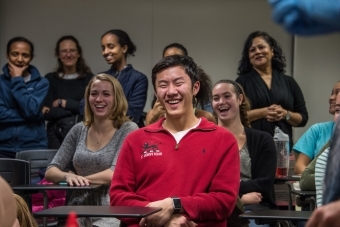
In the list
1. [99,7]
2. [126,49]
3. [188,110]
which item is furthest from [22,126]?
[188,110]

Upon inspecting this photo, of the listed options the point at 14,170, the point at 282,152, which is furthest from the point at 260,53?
the point at 14,170

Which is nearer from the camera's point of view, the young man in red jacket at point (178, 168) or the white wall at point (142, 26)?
the young man in red jacket at point (178, 168)

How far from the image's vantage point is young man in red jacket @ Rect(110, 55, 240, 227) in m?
2.77

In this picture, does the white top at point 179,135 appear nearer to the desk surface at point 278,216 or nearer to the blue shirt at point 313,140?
the desk surface at point 278,216

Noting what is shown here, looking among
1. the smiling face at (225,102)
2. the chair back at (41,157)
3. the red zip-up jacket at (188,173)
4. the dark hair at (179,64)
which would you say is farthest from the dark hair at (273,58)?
the red zip-up jacket at (188,173)

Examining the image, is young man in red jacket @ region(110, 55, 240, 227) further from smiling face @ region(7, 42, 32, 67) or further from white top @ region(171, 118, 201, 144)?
smiling face @ region(7, 42, 32, 67)

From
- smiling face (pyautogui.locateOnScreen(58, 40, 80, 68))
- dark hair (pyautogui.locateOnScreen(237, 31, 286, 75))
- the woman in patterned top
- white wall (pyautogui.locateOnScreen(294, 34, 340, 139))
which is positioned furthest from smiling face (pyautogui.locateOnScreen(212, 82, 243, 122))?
white wall (pyautogui.locateOnScreen(294, 34, 340, 139))

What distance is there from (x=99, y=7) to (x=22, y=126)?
5.83 feet

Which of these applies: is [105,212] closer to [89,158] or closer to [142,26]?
[89,158]

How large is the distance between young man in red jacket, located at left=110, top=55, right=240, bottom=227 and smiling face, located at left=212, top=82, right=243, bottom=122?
818 mm

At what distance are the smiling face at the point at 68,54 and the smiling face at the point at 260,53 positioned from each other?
4.89ft

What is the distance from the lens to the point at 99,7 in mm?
6168

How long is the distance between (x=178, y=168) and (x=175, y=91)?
37 cm

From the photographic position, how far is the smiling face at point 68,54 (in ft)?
17.7
